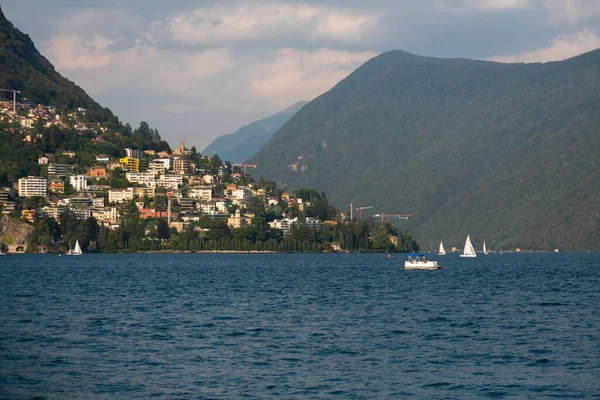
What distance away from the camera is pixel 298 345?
162 feet

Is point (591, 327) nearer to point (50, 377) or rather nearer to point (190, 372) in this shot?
point (190, 372)

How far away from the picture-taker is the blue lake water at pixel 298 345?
38188mm

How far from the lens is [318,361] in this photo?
145ft

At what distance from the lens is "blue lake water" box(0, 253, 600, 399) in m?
38.2

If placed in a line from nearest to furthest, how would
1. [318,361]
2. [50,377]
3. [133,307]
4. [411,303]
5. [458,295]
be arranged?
[50,377] < [318,361] < [133,307] < [411,303] < [458,295]

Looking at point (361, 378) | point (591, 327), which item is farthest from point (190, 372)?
point (591, 327)

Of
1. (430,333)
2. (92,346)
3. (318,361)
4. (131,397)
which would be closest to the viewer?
(131,397)

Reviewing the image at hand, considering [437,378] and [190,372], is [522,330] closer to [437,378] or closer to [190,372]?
[437,378]

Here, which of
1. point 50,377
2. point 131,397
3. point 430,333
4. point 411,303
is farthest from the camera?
point 411,303

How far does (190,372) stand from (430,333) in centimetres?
1862

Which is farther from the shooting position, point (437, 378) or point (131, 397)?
point (437, 378)

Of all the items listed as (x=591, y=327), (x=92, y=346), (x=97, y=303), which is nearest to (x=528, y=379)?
(x=591, y=327)

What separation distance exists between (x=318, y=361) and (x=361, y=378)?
435cm

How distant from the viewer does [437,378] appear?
4012 centimetres
